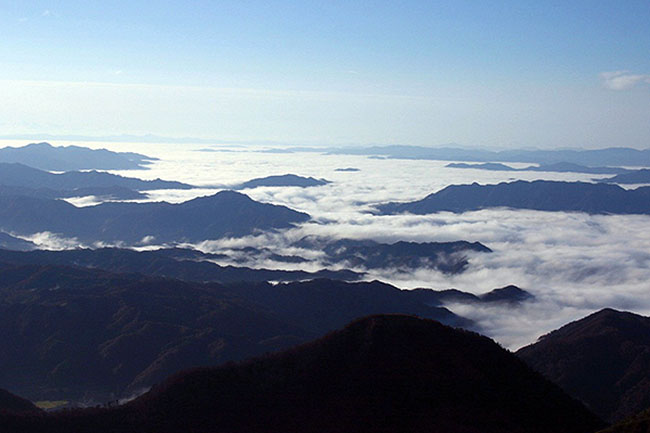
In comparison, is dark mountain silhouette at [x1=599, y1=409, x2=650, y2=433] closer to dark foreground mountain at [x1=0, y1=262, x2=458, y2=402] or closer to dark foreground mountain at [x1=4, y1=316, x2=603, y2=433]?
dark foreground mountain at [x1=4, y1=316, x2=603, y2=433]

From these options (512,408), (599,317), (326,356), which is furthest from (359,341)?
(599,317)

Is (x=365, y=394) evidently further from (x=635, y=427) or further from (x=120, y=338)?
(x=120, y=338)

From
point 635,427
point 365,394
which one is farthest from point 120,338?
point 635,427

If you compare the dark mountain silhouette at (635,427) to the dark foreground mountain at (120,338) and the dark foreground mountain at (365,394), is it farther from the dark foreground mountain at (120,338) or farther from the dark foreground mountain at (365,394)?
the dark foreground mountain at (120,338)

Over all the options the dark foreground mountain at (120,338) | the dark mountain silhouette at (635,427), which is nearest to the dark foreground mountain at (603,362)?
the dark foreground mountain at (120,338)

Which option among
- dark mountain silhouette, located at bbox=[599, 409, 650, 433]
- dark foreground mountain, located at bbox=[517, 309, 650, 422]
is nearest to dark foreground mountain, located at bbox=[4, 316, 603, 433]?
dark mountain silhouette, located at bbox=[599, 409, 650, 433]
